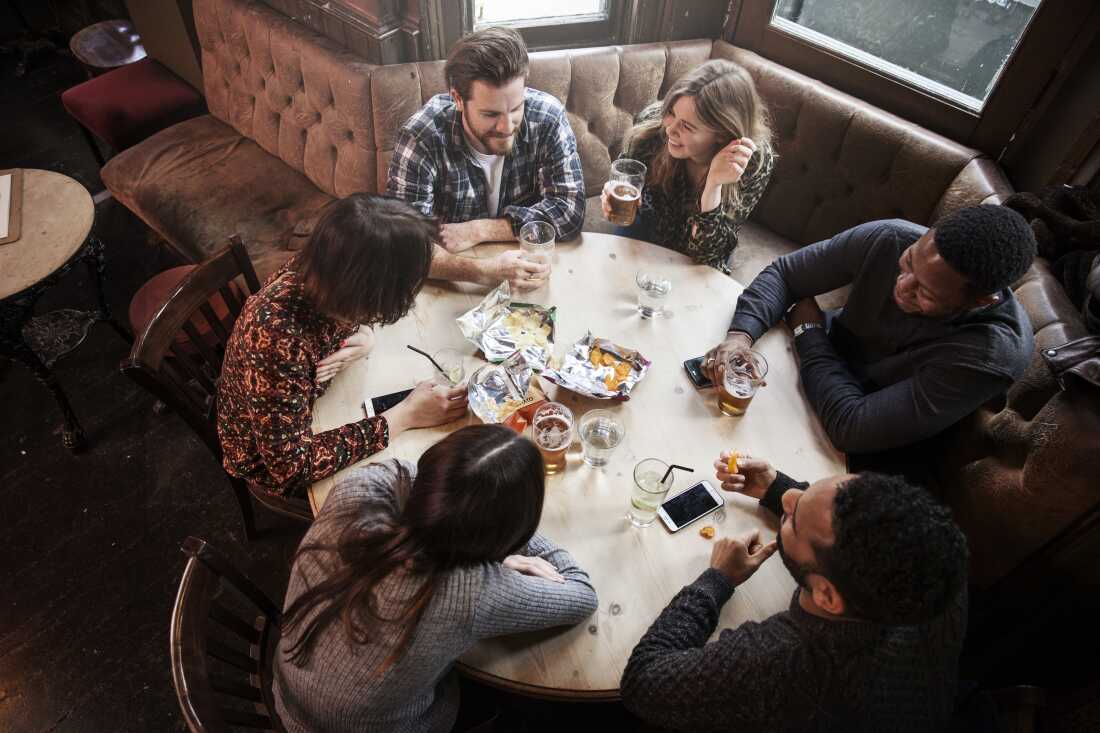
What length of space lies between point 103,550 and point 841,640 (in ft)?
8.91

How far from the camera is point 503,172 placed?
2.50 metres

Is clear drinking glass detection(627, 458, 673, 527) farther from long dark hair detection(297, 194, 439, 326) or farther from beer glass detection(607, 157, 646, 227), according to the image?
beer glass detection(607, 157, 646, 227)

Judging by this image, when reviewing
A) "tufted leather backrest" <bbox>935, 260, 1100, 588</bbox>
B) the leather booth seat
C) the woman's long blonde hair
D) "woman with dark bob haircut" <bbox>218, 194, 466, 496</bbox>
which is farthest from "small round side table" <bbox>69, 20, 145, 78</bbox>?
"tufted leather backrest" <bbox>935, 260, 1100, 588</bbox>

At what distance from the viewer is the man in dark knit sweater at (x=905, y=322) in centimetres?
162

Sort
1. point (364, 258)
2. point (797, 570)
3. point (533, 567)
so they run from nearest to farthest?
point (797, 570)
point (533, 567)
point (364, 258)

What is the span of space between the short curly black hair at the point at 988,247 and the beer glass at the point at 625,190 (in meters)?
0.93

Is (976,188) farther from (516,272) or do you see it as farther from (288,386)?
(288,386)

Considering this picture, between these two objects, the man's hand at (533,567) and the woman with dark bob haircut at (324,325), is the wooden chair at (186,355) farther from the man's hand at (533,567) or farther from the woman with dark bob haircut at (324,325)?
the man's hand at (533,567)

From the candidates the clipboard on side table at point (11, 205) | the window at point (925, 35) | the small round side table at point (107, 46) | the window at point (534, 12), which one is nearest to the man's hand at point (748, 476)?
the window at point (925, 35)

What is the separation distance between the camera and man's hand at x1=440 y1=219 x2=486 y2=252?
2.26 metres

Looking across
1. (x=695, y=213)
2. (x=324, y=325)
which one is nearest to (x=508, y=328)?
(x=324, y=325)

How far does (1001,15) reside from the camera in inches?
97.6

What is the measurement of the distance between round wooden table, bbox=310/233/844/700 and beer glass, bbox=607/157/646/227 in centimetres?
16


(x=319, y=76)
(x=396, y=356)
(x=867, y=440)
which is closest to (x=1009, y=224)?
(x=867, y=440)
